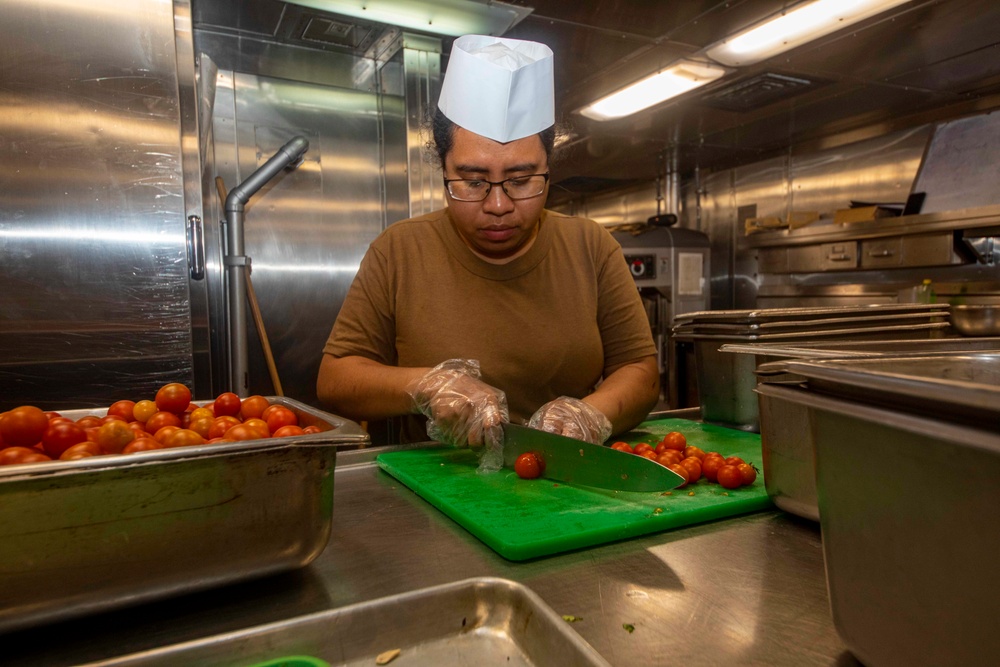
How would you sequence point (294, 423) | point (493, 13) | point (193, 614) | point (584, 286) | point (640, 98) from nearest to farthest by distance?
point (193, 614) < point (294, 423) < point (584, 286) < point (493, 13) < point (640, 98)

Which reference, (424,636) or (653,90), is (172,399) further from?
(653,90)

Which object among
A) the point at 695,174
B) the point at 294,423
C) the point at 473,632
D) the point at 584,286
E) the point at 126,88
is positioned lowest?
the point at 473,632

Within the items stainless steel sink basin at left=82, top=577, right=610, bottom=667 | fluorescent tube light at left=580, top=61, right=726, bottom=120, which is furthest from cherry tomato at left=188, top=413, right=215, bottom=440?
fluorescent tube light at left=580, top=61, right=726, bottom=120

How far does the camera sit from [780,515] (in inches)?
45.0

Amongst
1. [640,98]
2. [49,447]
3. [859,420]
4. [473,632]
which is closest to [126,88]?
[49,447]

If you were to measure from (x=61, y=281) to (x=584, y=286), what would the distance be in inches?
81.4

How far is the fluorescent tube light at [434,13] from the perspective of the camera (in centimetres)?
308

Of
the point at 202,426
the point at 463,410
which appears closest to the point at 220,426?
the point at 202,426

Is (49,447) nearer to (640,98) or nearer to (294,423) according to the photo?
(294,423)

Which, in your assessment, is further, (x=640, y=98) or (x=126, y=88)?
(x=640, y=98)

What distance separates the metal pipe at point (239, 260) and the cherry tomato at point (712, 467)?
2.98 meters

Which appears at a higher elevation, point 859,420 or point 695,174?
point 695,174

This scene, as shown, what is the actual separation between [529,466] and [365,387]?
2.03 feet

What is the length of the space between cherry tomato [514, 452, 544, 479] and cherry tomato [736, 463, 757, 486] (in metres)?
0.40
